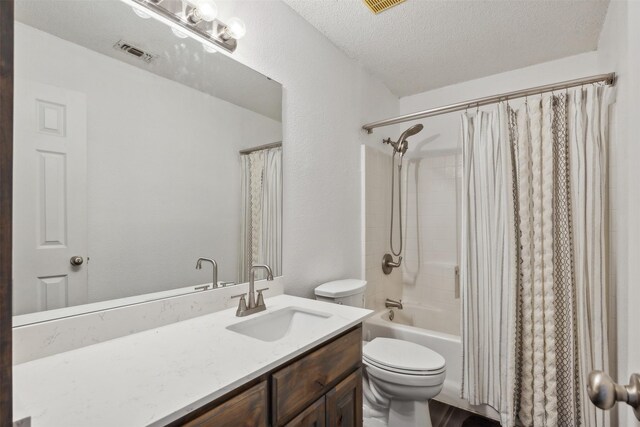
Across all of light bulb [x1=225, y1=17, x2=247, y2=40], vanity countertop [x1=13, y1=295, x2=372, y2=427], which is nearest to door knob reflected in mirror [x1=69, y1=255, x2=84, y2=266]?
vanity countertop [x1=13, y1=295, x2=372, y2=427]

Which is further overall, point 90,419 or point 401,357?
point 401,357

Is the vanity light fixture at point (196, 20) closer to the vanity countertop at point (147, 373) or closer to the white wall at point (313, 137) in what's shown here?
the white wall at point (313, 137)

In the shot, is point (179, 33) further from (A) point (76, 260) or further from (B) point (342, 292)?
(B) point (342, 292)

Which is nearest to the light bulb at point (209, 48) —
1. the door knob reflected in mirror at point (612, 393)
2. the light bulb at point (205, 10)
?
the light bulb at point (205, 10)

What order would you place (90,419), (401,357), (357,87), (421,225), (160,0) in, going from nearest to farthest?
(90,419) → (160,0) → (401,357) → (357,87) → (421,225)

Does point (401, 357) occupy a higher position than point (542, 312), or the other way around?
point (542, 312)

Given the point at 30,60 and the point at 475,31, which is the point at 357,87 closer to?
the point at 475,31

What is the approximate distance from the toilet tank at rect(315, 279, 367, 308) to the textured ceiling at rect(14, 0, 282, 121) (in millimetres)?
979

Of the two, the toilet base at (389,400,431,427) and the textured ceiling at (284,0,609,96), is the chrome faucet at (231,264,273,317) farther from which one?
the textured ceiling at (284,0,609,96)

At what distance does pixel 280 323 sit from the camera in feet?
4.57

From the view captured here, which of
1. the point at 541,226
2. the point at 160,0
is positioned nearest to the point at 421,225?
the point at 541,226

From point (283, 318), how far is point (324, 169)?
0.95 metres

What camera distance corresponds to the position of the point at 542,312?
170cm

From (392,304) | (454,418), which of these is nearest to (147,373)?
(454,418)
